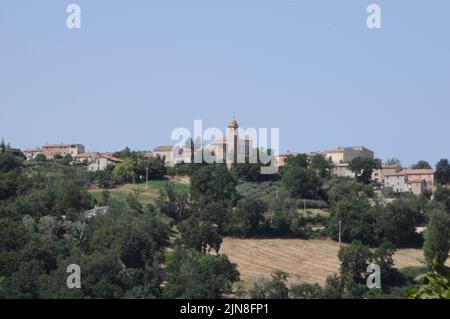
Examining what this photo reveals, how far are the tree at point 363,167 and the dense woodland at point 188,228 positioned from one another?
467 cm

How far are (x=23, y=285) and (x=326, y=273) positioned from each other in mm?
15359

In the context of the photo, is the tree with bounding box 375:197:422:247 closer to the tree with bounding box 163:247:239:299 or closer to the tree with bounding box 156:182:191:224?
the tree with bounding box 156:182:191:224

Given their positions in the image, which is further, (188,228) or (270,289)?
(188,228)

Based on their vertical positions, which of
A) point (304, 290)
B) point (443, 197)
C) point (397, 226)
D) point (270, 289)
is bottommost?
point (304, 290)

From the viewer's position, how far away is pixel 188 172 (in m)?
89.9

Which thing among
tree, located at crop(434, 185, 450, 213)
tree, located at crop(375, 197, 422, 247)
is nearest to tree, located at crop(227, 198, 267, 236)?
tree, located at crop(375, 197, 422, 247)

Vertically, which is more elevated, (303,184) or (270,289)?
(303,184)

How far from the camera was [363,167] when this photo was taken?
99188 millimetres

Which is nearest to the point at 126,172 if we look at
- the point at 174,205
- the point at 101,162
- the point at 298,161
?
the point at 174,205

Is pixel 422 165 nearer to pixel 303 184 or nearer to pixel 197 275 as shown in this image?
pixel 303 184

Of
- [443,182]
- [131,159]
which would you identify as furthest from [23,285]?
[443,182]

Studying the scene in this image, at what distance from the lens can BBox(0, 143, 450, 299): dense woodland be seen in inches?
2094

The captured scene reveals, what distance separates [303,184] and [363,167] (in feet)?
55.5

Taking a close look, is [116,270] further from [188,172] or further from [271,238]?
[188,172]
